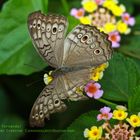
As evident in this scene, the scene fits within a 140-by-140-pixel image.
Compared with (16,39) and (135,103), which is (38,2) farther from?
(135,103)

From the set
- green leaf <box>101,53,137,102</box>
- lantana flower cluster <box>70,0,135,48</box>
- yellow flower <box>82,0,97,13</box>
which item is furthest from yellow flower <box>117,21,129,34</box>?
green leaf <box>101,53,137,102</box>

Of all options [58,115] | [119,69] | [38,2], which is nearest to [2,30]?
[38,2]

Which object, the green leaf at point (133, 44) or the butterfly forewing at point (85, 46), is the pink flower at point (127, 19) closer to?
the green leaf at point (133, 44)

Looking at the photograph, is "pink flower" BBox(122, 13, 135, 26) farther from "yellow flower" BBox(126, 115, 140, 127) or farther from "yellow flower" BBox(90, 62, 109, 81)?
"yellow flower" BBox(126, 115, 140, 127)

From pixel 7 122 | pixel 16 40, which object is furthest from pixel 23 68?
pixel 7 122

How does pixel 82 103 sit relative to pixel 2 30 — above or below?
below

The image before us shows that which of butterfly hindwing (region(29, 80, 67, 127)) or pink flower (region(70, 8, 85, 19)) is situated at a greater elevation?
pink flower (region(70, 8, 85, 19))
